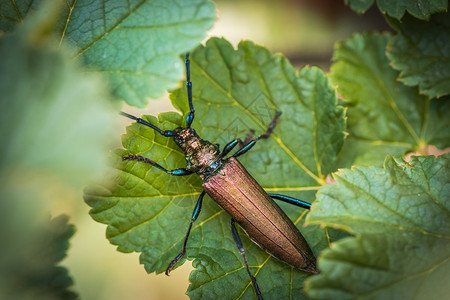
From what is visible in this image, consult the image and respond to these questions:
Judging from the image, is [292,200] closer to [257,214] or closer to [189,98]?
[257,214]

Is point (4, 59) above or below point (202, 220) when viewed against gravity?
above

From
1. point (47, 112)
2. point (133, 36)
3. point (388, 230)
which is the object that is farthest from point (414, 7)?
point (47, 112)

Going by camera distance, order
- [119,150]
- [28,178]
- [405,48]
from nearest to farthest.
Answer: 1. [28,178]
2. [119,150]
3. [405,48]

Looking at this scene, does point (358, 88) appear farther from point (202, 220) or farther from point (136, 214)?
point (136, 214)

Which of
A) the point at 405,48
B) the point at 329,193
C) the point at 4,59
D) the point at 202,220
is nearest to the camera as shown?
the point at 4,59

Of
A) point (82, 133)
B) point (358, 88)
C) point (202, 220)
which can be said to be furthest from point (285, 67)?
point (82, 133)

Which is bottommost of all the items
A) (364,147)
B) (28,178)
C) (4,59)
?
(364,147)

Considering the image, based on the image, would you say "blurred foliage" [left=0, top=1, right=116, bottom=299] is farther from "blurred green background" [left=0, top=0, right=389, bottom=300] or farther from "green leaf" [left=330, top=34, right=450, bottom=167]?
"blurred green background" [left=0, top=0, right=389, bottom=300]
